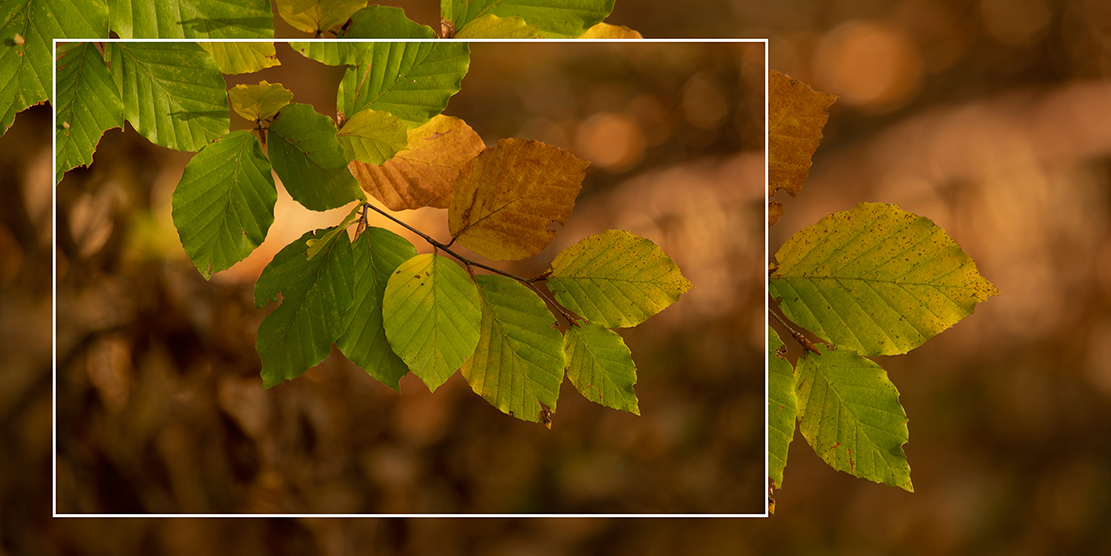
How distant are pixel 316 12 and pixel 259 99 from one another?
0.30 feet

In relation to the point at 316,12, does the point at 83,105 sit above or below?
below

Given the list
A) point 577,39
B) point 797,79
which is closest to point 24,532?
point 577,39

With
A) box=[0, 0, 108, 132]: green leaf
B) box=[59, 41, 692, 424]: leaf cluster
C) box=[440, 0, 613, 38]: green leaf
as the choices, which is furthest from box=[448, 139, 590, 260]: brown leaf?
box=[0, 0, 108, 132]: green leaf

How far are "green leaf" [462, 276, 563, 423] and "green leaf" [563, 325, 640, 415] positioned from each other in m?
0.01

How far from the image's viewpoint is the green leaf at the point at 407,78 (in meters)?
0.49

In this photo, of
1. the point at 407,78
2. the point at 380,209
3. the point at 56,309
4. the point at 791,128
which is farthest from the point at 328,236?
the point at 791,128

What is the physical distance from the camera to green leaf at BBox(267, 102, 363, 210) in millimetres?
487

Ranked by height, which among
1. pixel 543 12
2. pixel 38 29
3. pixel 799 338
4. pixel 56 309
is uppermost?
pixel 543 12

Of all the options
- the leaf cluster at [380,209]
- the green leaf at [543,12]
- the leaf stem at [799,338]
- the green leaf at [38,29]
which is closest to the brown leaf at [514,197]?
the leaf cluster at [380,209]

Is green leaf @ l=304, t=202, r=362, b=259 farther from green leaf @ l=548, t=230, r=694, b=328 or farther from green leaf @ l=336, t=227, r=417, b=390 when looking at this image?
green leaf @ l=548, t=230, r=694, b=328

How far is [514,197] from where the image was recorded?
492 mm

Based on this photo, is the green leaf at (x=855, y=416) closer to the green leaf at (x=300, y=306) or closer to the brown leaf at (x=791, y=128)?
the brown leaf at (x=791, y=128)

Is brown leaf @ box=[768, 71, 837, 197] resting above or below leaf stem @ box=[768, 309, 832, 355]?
above

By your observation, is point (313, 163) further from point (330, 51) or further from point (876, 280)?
point (876, 280)
